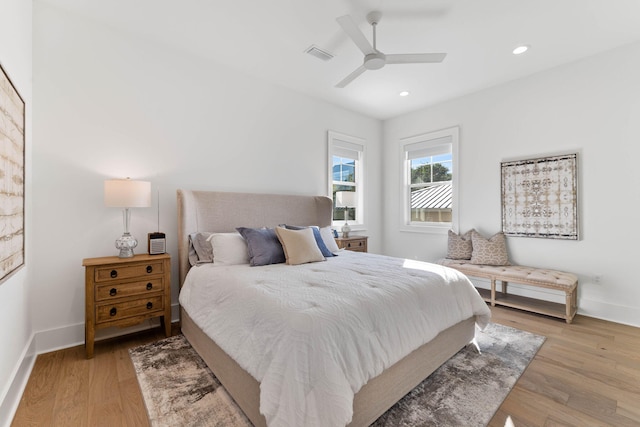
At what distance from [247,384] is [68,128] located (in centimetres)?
262

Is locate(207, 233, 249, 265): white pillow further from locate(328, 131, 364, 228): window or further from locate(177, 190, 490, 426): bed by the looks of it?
locate(328, 131, 364, 228): window

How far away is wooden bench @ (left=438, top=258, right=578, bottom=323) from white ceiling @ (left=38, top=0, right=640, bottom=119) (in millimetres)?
2445

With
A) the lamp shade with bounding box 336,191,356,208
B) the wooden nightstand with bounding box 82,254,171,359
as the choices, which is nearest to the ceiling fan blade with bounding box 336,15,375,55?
the lamp shade with bounding box 336,191,356,208

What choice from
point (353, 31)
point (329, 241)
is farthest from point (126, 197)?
point (353, 31)

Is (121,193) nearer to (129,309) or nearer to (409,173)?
(129,309)

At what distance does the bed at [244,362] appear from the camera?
4.84ft

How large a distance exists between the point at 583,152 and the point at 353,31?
306 cm

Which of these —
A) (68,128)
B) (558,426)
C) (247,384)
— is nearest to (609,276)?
(558,426)

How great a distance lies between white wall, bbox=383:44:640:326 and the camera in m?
3.00

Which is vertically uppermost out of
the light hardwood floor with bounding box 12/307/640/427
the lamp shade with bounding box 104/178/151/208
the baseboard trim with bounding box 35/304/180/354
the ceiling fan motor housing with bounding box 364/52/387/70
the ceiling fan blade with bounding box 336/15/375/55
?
the ceiling fan blade with bounding box 336/15/375/55

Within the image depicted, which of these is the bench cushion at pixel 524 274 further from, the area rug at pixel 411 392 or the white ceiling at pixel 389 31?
the white ceiling at pixel 389 31

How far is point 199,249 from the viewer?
2.74m

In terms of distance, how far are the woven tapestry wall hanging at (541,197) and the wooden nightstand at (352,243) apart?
1.95m

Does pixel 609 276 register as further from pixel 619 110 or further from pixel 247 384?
pixel 247 384
